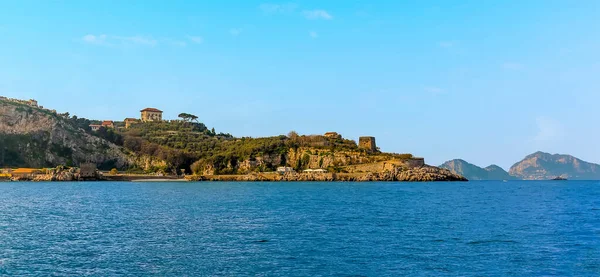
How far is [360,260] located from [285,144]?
412 ft

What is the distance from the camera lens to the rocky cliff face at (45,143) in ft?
432

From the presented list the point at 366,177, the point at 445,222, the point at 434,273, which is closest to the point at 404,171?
the point at 366,177

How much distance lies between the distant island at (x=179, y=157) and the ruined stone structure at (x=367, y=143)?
0.17m

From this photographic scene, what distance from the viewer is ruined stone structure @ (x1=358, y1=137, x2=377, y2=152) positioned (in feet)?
484

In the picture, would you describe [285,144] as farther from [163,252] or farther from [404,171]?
[163,252]

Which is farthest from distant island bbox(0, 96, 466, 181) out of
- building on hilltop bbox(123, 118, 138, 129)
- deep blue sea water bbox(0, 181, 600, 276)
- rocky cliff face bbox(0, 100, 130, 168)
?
deep blue sea water bbox(0, 181, 600, 276)

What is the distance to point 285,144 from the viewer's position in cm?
14638

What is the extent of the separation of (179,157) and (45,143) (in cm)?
3601

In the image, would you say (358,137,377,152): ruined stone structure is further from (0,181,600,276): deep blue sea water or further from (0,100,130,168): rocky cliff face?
(0,181,600,276): deep blue sea water

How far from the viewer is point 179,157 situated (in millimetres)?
138000

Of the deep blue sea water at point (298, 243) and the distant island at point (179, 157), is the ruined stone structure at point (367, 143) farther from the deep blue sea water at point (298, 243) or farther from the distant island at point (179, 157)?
the deep blue sea water at point (298, 243)

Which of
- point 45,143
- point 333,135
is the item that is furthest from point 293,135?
point 45,143

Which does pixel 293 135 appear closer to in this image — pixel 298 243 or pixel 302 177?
pixel 302 177

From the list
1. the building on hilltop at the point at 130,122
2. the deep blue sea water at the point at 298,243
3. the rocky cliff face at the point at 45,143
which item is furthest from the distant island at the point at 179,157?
the deep blue sea water at the point at 298,243
